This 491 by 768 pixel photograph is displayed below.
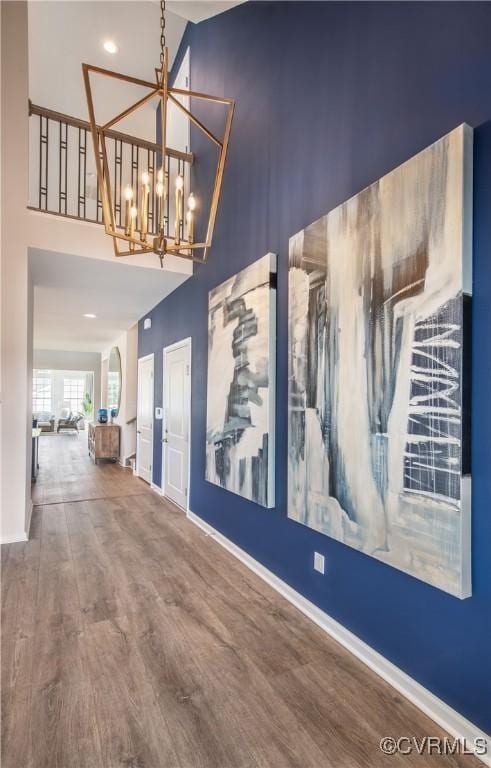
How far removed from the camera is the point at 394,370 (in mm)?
1825

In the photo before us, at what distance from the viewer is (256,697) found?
1.79 meters

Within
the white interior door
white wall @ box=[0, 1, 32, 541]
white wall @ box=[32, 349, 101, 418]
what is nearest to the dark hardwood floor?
white wall @ box=[0, 1, 32, 541]

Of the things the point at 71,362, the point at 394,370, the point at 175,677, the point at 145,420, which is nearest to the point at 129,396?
the point at 145,420

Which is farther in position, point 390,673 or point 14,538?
point 14,538

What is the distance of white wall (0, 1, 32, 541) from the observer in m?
3.57

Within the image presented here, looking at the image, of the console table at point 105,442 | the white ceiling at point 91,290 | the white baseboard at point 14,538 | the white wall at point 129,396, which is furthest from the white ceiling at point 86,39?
the white baseboard at point 14,538

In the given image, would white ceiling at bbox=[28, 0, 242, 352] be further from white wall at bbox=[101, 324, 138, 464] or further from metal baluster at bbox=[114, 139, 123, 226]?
white wall at bbox=[101, 324, 138, 464]

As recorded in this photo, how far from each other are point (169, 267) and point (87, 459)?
19.1ft

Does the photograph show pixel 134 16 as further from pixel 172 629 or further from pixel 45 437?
pixel 45 437

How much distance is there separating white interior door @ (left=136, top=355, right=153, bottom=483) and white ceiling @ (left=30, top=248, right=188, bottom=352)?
996 mm

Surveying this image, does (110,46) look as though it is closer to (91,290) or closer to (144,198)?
(91,290)

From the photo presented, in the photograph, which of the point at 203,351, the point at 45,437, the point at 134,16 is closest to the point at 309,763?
the point at 203,351

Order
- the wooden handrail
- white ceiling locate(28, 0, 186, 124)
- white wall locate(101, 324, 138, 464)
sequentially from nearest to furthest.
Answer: the wooden handrail
white ceiling locate(28, 0, 186, 124)
white wall locate(101, 324, 138, 464)

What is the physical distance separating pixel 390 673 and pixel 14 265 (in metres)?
4.26
